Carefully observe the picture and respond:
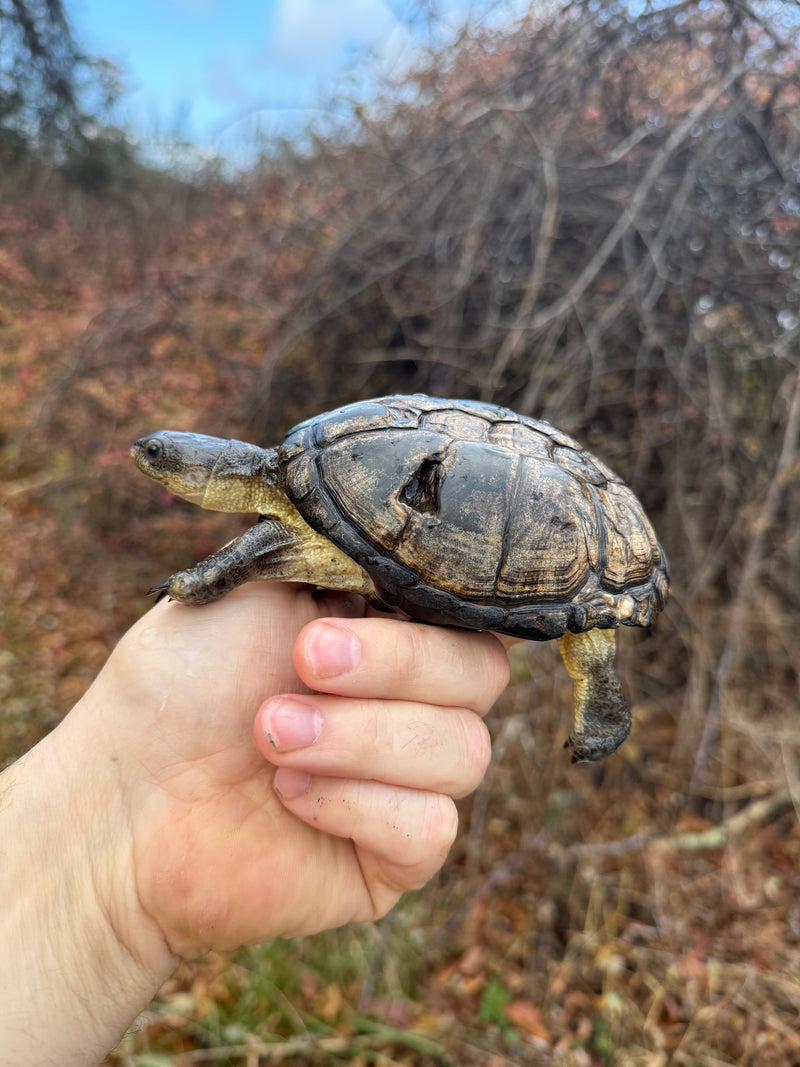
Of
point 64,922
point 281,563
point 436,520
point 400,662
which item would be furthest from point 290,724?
point 64,922

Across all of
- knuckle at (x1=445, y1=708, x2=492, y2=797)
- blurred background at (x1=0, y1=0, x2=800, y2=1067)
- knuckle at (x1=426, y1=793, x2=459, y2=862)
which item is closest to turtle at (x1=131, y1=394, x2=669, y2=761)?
knuckle at (x1=445, y1=708, x2=492, y2=797)

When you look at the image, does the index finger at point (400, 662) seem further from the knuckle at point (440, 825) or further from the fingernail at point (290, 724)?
the knuckle at point (440, 825)

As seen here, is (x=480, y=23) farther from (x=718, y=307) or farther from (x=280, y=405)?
(x=280, y=405)

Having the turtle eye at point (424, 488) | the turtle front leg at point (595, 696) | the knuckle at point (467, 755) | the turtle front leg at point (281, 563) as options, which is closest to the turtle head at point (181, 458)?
the turtle front leg at point (281, 563)

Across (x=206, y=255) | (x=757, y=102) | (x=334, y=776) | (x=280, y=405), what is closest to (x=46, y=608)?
(x=280, y=405)

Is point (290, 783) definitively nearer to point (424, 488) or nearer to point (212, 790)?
point (212, 790)

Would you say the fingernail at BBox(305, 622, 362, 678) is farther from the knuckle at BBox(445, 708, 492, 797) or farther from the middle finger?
the knuckle at BBox(445, 708, 492, 797)
